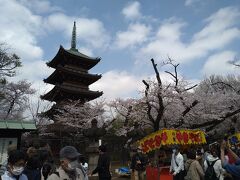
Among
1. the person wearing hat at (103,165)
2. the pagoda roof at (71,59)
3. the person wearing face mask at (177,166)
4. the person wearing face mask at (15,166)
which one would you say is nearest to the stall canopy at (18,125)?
the person wearing hat at (103,165)

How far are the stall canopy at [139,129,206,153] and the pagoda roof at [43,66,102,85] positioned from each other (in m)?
19.9

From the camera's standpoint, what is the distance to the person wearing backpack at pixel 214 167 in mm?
5895

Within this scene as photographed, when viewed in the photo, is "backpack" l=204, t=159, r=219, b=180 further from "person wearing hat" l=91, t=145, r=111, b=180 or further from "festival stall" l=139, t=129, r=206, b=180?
"festival stall" l=139, t=129, r=206, b=180

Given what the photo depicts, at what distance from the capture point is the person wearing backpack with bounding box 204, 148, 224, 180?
5895mm

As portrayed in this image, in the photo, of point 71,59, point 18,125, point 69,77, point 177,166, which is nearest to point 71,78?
point 69,77

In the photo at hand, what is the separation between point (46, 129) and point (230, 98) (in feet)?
65.1

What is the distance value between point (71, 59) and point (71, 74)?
8.42 ft

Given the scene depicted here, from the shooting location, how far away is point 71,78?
31.9 metres

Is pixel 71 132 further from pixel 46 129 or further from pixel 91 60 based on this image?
pixel 91 60

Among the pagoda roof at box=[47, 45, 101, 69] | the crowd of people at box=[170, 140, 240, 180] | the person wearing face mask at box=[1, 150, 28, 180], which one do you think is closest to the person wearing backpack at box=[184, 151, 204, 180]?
the crowd of people at box=[170, 140, 240, 180]

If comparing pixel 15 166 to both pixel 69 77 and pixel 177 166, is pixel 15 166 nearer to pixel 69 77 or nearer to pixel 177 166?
pixel 177 166

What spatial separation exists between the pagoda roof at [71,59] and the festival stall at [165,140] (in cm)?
2191

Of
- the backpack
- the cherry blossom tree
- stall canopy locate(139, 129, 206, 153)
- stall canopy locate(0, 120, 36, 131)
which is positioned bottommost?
the backpack

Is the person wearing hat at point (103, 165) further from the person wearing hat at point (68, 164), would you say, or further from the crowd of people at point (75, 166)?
the person wearing hat at point (68, 164)
